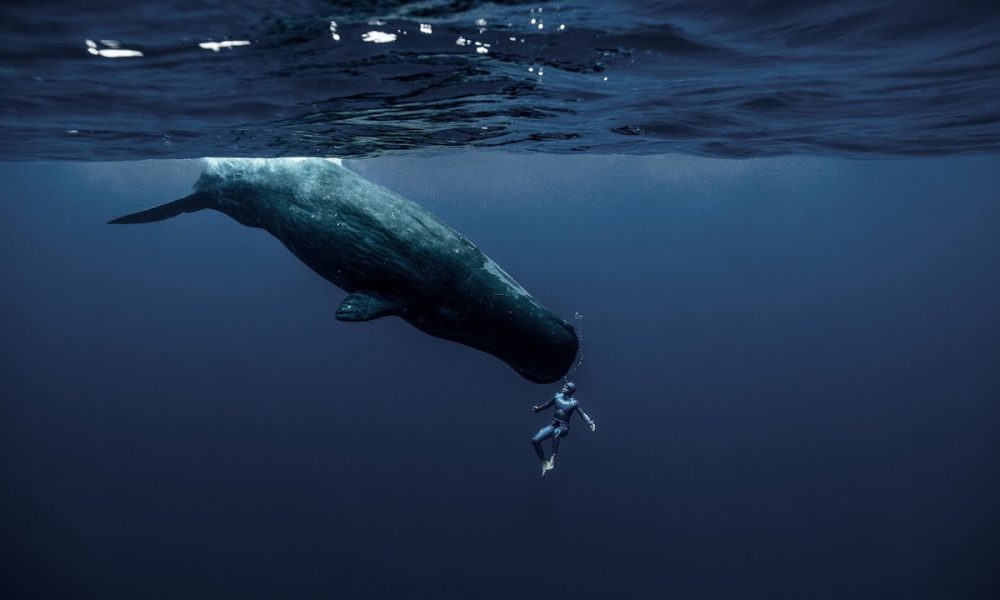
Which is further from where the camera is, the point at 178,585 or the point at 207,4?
the point at 178,585

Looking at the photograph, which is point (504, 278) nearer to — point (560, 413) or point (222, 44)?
point (222, 44)

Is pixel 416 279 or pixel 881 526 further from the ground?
pixel 416 279

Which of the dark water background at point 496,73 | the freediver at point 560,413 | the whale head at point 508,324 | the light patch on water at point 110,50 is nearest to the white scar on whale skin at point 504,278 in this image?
the whale head at point 508,324

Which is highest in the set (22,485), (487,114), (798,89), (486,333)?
(798,89)

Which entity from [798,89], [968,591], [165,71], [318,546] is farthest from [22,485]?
[968,591]

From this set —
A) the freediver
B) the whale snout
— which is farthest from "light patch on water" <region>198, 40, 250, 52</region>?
the freediver

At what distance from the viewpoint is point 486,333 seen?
5270mm

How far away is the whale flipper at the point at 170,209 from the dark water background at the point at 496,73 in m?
1.69

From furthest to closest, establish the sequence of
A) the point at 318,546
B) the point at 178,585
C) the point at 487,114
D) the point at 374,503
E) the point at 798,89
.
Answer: the point at 374,503, the point at 318,546, the point at 178,585, the point at 487,114, the point at 798,89

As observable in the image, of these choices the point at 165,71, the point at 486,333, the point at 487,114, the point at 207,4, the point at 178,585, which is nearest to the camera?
the point at 207,4

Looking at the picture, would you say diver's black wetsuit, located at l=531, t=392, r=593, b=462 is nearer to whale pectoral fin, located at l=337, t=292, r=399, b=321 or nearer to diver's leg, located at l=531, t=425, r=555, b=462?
diver's leg, located at l=531, t=425, r=555, b=462

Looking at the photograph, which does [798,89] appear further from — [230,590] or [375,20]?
[230,590]

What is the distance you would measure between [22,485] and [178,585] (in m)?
14.3

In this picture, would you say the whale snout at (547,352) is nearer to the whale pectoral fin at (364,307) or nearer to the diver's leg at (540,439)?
the whale pectoral fin at (364,307)
